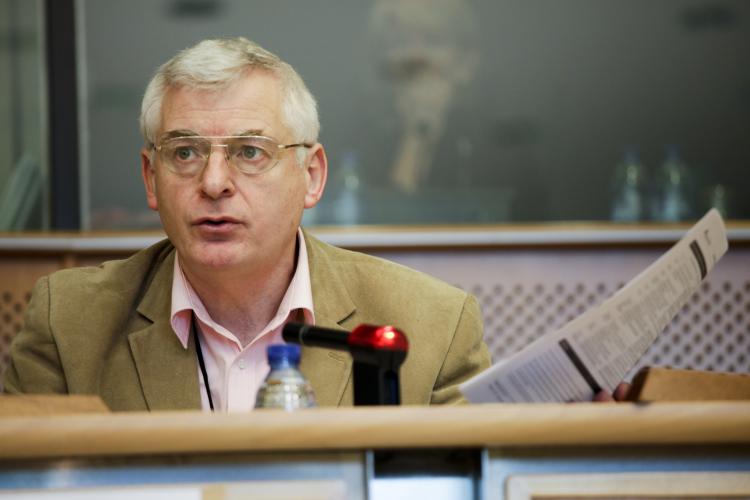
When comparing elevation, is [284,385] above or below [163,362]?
above

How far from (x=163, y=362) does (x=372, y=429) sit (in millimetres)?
931

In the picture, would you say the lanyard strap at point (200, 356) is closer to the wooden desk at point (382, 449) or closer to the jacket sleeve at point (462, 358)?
the jacket sleeve at point (462, 358)

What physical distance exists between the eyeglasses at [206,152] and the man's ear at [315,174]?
0.19 meters

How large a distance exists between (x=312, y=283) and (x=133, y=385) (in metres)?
0.38

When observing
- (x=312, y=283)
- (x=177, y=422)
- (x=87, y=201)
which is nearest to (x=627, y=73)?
(x=87, y=201)

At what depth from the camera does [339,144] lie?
5.38 m

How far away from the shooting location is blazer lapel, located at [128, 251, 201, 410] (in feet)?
5.88

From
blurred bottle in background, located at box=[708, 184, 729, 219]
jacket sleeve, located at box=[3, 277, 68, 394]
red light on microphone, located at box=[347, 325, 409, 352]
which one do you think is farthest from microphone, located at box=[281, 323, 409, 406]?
blurred bottle in background, located at box=[708, 184, 729, 219]

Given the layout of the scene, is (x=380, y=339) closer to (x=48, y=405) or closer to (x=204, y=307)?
(x=48, y=405)

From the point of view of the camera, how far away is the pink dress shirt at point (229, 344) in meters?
1.86

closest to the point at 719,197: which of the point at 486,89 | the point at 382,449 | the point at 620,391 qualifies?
the point at 486,89

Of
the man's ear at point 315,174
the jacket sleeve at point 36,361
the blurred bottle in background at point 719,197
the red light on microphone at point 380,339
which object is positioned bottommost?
the blurred bottle in background at point 719,197

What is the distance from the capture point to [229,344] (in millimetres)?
1911

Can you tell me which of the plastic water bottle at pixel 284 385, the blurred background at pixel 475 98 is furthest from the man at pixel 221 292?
the blurred background at pixel 475 98
